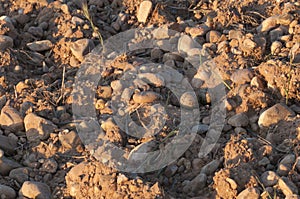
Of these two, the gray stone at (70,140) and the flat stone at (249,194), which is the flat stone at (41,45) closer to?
the gray stone at (70,140)

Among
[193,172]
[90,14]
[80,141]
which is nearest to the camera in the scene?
[193,172]

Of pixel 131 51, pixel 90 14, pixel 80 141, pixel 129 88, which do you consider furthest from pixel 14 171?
pixel 90 14

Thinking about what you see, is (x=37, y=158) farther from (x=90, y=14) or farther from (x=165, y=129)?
(x=90, y=14)

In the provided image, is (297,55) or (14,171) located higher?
(297,55)

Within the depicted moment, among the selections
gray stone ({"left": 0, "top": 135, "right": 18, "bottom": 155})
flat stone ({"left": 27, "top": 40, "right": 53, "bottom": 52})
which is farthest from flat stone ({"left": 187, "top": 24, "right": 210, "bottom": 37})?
gray stone ({"left": 0, "top": 135, "right": 18, "bottom": 155})

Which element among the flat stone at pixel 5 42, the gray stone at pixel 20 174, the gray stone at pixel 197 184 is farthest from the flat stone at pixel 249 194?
the flat stone at pixel 5 42

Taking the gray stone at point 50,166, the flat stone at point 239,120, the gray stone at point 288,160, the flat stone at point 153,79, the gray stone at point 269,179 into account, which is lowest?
the gray stone at point 50,166
